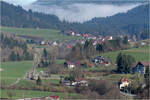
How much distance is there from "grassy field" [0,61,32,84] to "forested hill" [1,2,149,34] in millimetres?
3965

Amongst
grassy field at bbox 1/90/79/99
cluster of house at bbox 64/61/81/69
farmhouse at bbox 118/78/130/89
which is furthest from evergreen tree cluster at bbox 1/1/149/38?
grassy field at bbox 1/90/79/99

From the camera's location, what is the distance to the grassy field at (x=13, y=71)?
17.7m

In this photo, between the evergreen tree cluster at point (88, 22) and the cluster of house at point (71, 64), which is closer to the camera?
the cluster of house at point (71, 64)

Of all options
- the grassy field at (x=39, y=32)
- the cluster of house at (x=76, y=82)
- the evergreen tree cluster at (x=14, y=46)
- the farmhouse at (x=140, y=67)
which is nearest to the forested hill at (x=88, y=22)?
the grassy field at (x=39, y=32)

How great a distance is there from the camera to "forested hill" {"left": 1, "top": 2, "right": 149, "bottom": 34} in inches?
1008

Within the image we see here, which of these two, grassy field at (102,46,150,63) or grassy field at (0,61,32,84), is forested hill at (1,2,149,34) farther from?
grassy field at (0,61,32,84)

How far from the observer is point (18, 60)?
2531cm

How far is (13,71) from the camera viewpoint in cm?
2019

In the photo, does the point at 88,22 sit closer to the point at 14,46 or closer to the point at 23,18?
the point at 14,46

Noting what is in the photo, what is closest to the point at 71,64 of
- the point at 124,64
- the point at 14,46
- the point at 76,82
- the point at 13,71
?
the point at 13,71

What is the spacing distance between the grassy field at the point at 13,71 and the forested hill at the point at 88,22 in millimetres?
3965

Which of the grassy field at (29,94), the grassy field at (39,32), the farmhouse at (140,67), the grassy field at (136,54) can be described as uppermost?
the grassy field at (39,32)

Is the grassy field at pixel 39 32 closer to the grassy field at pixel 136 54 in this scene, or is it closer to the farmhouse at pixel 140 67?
the grassy field at pixel 136 54

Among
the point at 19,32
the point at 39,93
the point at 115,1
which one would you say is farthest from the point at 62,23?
the point at 39,93
